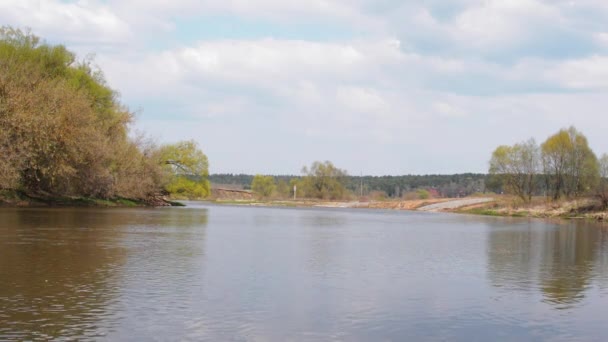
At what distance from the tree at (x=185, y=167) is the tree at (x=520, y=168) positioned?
4490 cm

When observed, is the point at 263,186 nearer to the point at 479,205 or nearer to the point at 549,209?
the point at 479,205

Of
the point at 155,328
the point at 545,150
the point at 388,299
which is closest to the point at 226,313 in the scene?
the point at 155,328

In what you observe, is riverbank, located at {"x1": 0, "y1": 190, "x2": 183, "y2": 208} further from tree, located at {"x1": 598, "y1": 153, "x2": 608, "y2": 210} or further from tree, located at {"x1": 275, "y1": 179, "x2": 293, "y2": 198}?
tree, located at {"x1": 275, "y1": 179, "x2": 293, "y2": 198}

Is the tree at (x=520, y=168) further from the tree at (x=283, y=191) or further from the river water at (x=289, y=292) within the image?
the tree at (x=283, y=191)

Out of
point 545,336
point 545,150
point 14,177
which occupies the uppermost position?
point 545,150

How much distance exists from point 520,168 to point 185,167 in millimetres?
49786

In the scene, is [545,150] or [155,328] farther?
[545,150]

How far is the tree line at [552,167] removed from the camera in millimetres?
85562

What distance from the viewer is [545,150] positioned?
89.8m

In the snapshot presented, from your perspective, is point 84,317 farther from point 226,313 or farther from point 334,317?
point 334,317

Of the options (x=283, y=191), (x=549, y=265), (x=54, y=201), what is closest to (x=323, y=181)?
(x=283, y=191)

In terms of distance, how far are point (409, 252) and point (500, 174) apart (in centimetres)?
7351

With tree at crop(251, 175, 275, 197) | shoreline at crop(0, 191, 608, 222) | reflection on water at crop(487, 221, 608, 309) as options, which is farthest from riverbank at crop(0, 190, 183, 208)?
tree at crop(251, 175, 275, 197)

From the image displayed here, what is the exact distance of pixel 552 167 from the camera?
3524 inches
